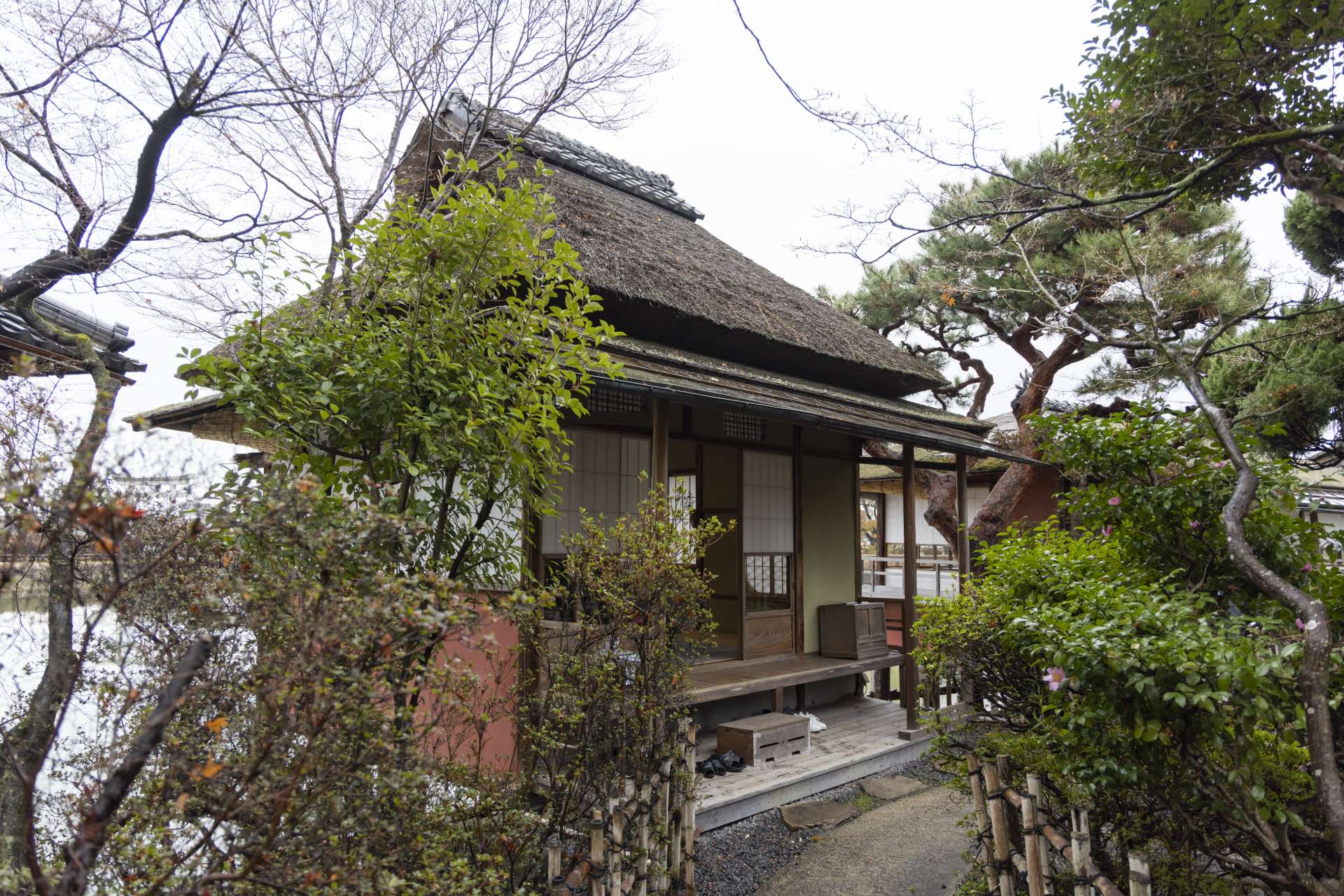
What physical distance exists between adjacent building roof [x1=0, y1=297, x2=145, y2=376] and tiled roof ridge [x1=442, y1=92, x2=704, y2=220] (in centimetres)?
366

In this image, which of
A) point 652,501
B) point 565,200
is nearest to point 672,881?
point 652,501

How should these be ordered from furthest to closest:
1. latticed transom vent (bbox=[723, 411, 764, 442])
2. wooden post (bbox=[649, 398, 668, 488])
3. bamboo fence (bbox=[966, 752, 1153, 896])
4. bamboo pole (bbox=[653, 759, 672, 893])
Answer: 1. latticed transom vent (bbox=[723, 411, 764, 442])
2. wooden post (bbox=[649, 398, 668, 488])
3. bamboo pole (bbox=[653, 759, 672, 893])
4. bamboo fence (bbox=[966, 752, 1153, 896])

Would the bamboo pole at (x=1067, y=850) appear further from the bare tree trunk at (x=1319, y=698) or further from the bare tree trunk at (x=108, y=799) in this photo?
the bare tree trunk at (x=108, y=799)

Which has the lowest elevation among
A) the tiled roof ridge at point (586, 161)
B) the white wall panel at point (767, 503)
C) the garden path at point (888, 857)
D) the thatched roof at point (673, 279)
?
the garden path at point (888, 857)

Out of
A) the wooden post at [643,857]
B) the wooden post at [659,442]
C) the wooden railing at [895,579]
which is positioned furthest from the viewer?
the wooden railing at [895,579]

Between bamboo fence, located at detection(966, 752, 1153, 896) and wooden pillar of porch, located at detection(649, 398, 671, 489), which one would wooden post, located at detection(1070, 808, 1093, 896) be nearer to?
bamboo fence, located at detection(966, 752, 1153, 896)

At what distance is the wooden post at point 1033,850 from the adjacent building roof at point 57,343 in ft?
17.5

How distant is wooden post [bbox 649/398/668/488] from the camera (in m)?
5.24

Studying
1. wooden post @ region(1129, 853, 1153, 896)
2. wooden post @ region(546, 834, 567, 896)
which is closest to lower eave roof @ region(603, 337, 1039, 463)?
wooden post @ region(546, 834, 567, 896)

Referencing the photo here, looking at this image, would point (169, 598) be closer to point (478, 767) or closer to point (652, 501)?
point (478, 767)

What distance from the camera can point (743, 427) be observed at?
25.8ft

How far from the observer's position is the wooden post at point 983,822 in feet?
12.3

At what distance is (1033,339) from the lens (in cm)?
1429

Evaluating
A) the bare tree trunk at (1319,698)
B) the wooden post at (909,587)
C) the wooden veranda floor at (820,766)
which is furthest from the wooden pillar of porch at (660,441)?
the bare tree trunk at (1319,698)
